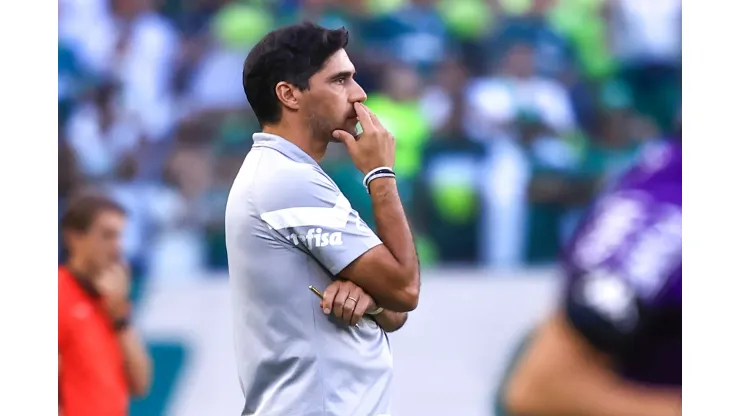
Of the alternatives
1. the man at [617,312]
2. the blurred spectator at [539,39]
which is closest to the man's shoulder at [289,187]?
the man at [617,312]

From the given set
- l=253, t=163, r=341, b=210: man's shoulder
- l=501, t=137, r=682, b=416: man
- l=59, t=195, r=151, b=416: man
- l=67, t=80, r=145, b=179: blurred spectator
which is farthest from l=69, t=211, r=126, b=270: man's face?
l=501, t=137, r=682, b=416: man

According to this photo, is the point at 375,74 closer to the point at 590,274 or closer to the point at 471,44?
the point at 471,44

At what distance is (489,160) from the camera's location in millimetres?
4395

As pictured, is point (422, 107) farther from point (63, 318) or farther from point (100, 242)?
point (63, 318)

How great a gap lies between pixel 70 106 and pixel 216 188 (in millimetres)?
716

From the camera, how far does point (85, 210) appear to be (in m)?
4.06

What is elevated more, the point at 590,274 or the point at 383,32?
the point at 383,32

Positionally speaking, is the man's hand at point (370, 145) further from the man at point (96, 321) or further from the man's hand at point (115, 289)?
the man's hand at point (115, 289)

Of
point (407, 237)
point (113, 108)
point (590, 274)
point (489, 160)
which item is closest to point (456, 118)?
point (489, 160)

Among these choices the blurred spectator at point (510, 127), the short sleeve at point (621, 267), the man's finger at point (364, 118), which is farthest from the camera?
the blurred spectator at point (510, 127)

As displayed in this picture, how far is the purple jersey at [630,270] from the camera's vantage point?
1.67m

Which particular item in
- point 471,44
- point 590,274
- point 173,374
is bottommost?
point 173,374

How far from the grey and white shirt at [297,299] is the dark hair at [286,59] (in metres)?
0.16

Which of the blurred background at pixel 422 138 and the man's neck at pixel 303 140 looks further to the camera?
the blurred background at pixel 422 138
